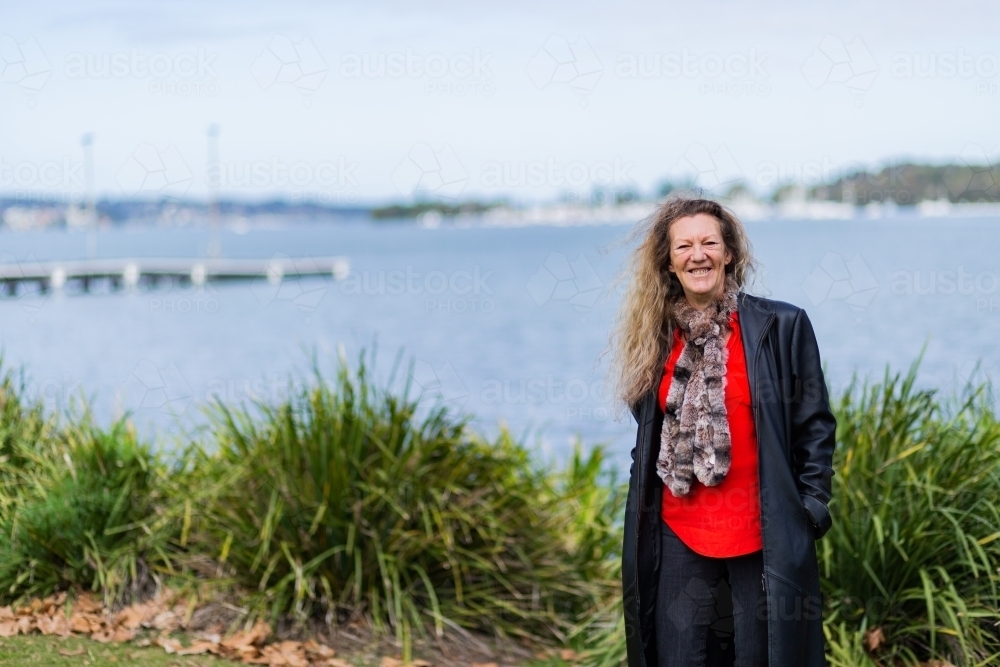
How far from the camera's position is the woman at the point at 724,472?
3207 mm

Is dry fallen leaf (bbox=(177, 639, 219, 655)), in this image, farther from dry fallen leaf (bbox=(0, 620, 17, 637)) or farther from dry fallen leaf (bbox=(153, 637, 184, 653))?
dry fallen leaf (bbox=(0, 620, 17, 637))

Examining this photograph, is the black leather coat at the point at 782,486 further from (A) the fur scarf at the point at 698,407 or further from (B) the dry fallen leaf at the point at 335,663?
(B) the dry fallen leaf at the point at 335,663

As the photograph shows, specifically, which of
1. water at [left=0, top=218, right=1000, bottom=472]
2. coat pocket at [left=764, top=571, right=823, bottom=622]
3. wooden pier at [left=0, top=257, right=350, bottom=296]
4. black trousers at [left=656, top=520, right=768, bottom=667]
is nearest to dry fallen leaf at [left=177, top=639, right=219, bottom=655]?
water at [left=0, top=218, right=1000, bottom=472]

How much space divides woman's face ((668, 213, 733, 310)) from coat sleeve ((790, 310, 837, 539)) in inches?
11.5

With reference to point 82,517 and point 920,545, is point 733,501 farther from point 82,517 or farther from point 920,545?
point 82,517

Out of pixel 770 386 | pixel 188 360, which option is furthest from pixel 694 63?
pixel 188 360

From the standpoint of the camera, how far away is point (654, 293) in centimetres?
362

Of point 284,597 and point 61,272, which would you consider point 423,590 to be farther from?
point 61,272

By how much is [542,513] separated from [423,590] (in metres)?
0.87

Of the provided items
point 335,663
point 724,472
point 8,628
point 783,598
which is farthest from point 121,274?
point 783,598

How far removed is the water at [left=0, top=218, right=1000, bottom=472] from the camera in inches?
1005

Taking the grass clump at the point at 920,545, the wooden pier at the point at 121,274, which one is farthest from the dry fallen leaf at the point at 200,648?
the wooden pier at the point at 121,274

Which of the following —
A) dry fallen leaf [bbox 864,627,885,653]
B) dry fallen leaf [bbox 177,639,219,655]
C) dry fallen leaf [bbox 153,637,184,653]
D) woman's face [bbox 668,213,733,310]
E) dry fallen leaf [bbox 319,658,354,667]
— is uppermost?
woman's face [bbox 668,213,733,310]

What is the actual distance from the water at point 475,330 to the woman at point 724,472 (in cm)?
41
